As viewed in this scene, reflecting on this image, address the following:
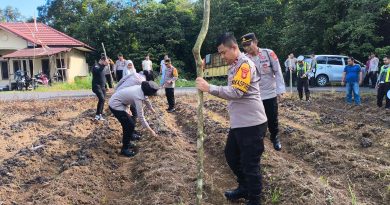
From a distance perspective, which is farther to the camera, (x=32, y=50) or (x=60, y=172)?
(x=32, y=50)

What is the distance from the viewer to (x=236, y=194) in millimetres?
4004

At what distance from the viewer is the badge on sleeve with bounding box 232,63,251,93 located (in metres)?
3.34

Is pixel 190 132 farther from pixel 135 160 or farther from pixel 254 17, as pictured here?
pixel 254 17

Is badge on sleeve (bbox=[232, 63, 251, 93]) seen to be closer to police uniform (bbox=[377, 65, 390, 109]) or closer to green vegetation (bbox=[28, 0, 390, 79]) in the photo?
police uniform (bbox=[377, 65, 390, 109])

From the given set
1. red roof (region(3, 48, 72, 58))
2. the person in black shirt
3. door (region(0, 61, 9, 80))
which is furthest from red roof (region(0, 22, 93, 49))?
the person in black shirt

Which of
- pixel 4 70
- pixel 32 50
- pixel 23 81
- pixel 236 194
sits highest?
pixel 32 50

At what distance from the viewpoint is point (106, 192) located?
4816mm

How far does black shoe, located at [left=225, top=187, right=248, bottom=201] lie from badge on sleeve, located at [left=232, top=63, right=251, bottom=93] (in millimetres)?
1164

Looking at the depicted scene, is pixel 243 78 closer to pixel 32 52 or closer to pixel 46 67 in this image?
pixel 32 52

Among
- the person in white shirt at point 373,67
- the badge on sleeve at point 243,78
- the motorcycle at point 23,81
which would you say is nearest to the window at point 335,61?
the person in white shirt at point 373,67

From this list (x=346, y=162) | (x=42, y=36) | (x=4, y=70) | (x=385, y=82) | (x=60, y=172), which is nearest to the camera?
(x=346, y=162)

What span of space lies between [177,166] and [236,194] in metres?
1.30

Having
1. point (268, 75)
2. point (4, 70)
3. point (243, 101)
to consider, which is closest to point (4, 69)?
point (4, 70)

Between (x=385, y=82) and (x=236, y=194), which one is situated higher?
(x=385, y=82)
